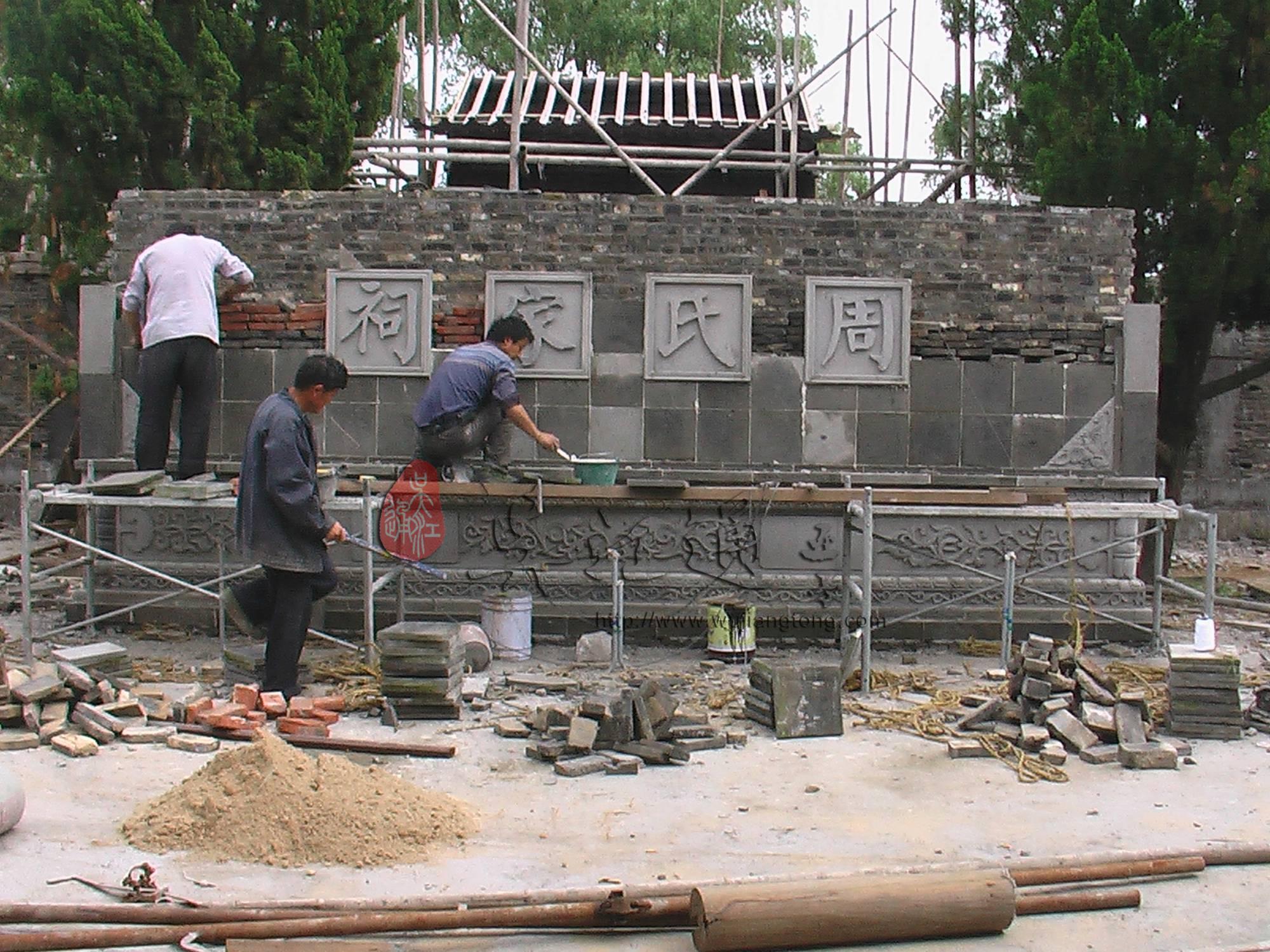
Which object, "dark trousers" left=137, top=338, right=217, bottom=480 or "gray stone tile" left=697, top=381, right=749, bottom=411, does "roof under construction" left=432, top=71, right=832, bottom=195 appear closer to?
"gray stone tile" left=697, top=381, right=749, bottom=411

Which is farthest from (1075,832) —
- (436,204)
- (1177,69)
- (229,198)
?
(1177,69)

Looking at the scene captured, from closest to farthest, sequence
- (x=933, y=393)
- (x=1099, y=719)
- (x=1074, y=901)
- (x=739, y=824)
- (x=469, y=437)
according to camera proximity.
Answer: (x=1074, y=901)
(x=739, y=824)
(x=1099, y=719)
(x=469, y=437)
(x=933, y=393)

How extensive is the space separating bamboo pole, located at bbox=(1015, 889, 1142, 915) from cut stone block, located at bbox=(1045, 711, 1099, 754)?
1.93m

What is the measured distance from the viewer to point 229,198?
32.2 feet

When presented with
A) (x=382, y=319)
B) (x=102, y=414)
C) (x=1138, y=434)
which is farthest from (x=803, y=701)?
(x=102, y=414)

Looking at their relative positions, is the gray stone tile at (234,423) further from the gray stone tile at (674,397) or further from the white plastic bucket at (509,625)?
the gray stone tile at (674,397)

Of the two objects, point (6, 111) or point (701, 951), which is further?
point (6, 111)

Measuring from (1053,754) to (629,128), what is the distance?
429 inches

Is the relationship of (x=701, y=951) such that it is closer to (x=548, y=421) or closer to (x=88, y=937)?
(x=88, y=937)

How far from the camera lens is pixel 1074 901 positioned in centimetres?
461

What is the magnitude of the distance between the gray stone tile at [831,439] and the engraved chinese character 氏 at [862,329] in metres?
0.40

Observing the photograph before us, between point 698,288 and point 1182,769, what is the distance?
15.9 ft

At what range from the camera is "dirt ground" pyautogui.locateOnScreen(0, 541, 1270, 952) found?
459 centimetres

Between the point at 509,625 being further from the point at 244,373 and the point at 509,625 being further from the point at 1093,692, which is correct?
the point at 1093,692
